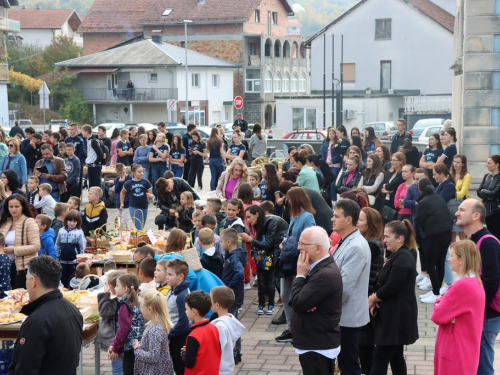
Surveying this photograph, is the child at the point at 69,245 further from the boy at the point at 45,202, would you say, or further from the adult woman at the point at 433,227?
the adult woman at the point at 433,227

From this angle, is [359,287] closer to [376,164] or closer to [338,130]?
[376,164]

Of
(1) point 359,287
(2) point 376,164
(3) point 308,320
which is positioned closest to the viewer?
(3) point 308,320

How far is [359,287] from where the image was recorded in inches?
279

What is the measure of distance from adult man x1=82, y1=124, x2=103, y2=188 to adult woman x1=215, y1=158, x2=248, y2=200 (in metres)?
6.26

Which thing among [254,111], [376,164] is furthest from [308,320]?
[254,111]

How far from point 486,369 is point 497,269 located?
0.94 metres

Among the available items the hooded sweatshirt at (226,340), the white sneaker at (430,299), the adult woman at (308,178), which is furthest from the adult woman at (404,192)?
the hooded sweatshirt at (226,340)

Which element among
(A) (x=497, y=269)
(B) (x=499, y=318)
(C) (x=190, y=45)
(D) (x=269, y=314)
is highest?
(C) (x=190, y=45)

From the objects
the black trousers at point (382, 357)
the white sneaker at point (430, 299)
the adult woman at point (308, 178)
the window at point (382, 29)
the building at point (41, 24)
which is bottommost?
the white sneaker at point (430, 299)

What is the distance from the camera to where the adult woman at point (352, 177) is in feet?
46.9

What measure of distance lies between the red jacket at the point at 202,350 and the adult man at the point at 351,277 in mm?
1151

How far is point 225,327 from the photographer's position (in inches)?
276

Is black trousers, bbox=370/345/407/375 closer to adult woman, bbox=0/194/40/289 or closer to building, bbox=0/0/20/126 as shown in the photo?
adult woman, bbox=0/194/40/289

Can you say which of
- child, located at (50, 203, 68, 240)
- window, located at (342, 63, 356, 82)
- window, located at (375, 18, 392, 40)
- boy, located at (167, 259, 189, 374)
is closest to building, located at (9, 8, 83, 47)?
window, located at (342, 63, 356, 82)
